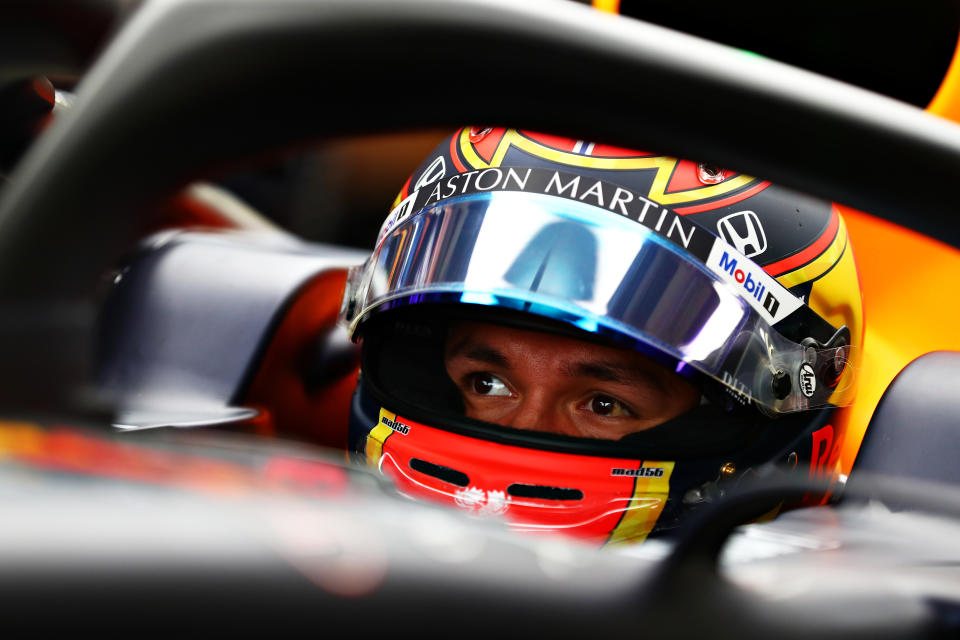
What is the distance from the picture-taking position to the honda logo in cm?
108

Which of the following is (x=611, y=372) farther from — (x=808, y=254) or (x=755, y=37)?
(x=755, y=37)

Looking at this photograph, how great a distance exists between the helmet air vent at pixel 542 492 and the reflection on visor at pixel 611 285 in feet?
0.66

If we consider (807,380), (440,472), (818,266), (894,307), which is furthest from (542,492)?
(894,307)

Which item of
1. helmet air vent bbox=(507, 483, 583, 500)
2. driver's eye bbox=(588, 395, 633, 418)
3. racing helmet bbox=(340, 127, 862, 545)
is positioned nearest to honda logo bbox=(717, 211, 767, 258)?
racing helmet bbox=(340, 127, 862, 545)

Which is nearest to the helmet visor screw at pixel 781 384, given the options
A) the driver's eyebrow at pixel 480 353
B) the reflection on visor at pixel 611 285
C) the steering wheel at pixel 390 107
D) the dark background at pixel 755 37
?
the reflection on visor at pixel 611 285

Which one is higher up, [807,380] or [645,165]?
[645,165]

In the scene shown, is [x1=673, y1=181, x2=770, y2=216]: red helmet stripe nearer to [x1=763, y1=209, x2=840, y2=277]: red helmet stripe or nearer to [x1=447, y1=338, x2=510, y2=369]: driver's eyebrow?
[x1=763, y1=209, x2=840, y2=277]: red helmet stripe

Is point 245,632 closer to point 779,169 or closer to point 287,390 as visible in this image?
point 779,169

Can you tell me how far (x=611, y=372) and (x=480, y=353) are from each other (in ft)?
0.65

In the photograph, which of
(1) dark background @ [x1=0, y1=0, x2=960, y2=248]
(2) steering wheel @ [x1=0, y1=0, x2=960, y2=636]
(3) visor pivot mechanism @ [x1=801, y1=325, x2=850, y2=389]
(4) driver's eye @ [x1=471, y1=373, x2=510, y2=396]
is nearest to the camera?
(2) steering wheel @ [x1=0, y1=0, x2=960, y2=636]

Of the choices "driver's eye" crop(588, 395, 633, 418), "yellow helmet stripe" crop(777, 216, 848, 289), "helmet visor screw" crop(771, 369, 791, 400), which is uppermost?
"yellow helmet stripe" crop(777, 216, 848, 289)

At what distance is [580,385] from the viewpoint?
1167 mm

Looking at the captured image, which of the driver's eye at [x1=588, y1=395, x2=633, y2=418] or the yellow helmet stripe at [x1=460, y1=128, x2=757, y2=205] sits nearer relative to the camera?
the yellow helmet stripe at [x1=460, y1=128, x2=757, y2=205]

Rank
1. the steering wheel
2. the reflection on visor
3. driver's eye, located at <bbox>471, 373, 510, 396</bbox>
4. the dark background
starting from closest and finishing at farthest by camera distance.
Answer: the steering wheel < the dark background < the reflection on visor < driver's eye, located at <bbox>471, 373, 510, 396</bbox>
